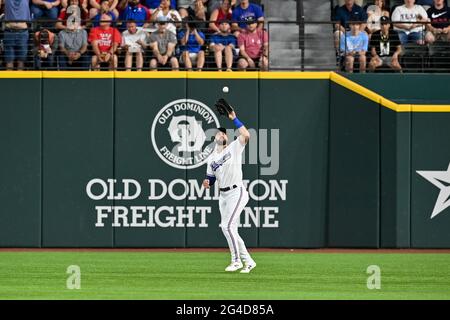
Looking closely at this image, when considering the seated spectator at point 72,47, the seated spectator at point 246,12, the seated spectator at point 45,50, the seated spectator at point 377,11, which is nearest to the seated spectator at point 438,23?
the seated spectator at point 377,11

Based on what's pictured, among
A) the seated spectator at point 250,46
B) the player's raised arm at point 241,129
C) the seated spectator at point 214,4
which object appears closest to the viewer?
the player's raised arm at point 241,129

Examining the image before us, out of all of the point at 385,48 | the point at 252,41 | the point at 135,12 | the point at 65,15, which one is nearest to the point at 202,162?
the point at 252,41

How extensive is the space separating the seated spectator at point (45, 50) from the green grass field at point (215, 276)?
3751 mm

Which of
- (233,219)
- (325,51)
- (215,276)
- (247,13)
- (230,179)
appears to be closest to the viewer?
(215,276)

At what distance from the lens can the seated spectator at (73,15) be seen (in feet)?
73.6

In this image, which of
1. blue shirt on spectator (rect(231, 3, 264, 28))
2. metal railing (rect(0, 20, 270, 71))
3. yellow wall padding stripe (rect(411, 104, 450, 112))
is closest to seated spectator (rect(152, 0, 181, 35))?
metal railing (rect(0, 20, 270, 71))

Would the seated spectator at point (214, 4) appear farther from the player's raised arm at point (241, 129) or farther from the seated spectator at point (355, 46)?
the player's raised arm at point (241, 129)

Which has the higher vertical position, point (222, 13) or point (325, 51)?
point (222, 13)

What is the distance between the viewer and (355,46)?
2291 centimetres

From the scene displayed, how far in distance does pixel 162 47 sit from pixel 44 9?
257cm

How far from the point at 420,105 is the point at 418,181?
4.65 feet

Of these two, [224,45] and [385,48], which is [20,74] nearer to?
[224,45]

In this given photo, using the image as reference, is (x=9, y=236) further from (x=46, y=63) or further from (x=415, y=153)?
(x=415, y=153)

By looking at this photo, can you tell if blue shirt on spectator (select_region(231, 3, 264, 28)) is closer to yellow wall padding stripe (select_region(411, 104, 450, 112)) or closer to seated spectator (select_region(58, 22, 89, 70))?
seated spectator (select_region(58, 22, 89, 70))
